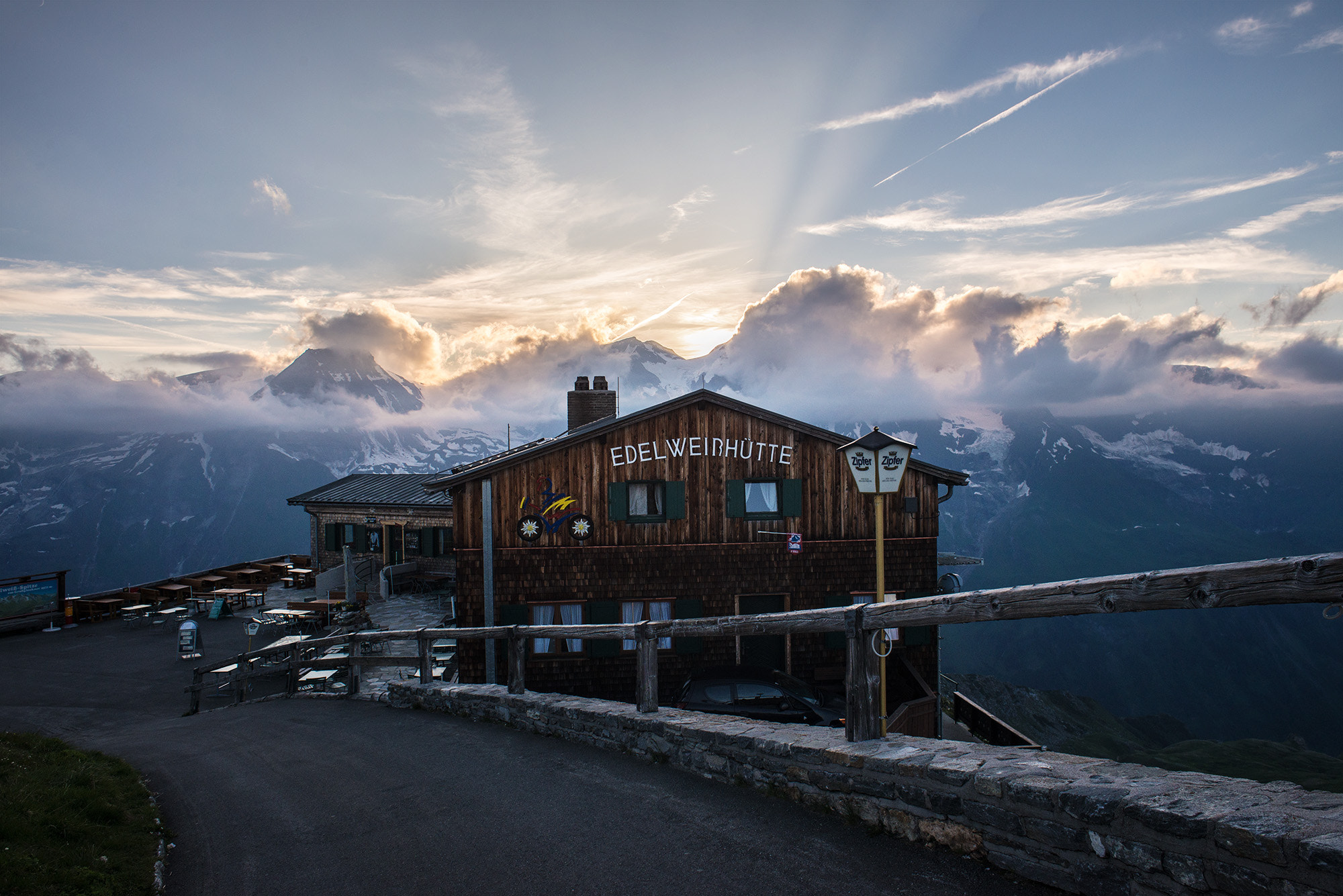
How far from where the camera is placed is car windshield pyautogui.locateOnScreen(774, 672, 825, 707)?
1173 centimetres

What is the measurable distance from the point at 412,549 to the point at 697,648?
55.8 feet

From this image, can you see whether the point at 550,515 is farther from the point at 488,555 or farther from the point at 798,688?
the point at 798,688

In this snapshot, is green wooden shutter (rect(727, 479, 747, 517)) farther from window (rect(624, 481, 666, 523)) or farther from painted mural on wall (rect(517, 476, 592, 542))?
painted mural on wall (rect(517, 476, 592, 542))

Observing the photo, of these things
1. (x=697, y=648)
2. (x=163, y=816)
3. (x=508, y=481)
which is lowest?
(x=697, y=648)

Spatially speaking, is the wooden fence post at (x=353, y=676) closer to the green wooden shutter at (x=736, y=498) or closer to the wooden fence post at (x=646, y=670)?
the wooden fence post at (x=646, y=670)

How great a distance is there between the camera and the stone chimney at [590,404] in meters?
25.5

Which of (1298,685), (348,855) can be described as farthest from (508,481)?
(1298,685)

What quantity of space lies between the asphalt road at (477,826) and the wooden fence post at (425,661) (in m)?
1.18

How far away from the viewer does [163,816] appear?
6.20 m

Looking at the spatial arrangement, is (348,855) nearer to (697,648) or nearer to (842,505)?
(697,648)

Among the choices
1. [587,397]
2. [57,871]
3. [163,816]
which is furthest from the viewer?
[587,397]

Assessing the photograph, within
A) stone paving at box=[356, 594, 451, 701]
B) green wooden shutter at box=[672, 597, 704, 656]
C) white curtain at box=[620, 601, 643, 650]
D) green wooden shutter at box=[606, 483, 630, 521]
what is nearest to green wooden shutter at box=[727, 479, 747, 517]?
green wooden shutter at box=[672, 597, 704, 656]

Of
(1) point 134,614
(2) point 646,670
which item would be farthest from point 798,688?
(1) point 134,614

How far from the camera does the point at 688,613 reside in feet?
53.6
